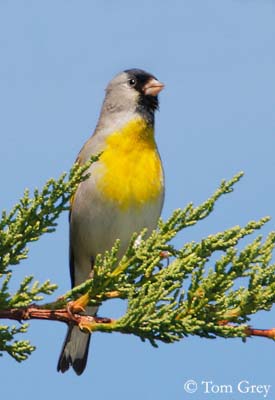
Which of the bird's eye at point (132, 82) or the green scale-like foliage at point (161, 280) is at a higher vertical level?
the bird's eye at point (132, 82)

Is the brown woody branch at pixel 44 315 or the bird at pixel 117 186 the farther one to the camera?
the bird at pixel 117 186

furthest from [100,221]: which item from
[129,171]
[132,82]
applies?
[132,82]

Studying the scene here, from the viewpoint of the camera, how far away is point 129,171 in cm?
524

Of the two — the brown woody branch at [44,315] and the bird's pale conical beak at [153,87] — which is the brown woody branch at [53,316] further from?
the bird's pale conical beak at [153,87]

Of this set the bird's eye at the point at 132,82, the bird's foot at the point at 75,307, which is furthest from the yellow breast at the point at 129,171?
the bird's foot at the point at 75,307

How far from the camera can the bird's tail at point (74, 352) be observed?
16.4 ft

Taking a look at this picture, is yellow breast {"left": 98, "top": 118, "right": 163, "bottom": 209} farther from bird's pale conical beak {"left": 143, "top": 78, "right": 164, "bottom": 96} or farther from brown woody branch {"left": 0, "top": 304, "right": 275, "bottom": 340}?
brown woody branch {"left": 0, "top": 304, "right": 275, "bottom": 340}

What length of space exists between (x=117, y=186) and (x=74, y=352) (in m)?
1.10

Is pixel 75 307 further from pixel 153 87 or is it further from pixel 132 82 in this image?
pixel 132 82

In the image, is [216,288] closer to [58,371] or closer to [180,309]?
[180,309]

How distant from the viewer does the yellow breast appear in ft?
17.2

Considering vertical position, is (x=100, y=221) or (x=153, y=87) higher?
(x=153, y=87)

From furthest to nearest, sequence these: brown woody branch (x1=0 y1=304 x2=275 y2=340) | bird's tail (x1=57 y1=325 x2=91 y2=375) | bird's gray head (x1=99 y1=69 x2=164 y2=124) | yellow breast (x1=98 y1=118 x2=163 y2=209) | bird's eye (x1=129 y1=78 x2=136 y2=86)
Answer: bird's eye (x1=129 y1=78 x2=136 y2=86) < bird's gray head (x1=99 y1=69 x2=164 y2=124) < yellow breast (x1=98 y1=118 x2=163 y2=209) < bird's tail (x1=57 y1=325 x2=91 y2=375) < brown woody branch (x1=0 y1=304 x2=275 y2=340)

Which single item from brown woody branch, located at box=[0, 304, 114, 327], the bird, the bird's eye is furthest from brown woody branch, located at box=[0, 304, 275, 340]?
the bird's eye
